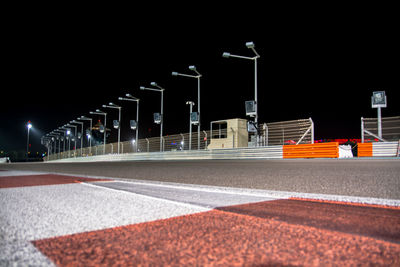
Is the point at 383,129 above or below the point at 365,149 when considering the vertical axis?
above

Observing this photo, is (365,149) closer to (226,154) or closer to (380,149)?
(380,149)

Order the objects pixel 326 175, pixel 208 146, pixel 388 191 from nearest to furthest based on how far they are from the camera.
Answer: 1. pixel 388 191
2. pixel 326 175
3. pixel 208 146

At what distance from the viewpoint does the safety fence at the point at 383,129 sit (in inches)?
598

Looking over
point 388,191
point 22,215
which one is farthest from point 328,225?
point 388,191

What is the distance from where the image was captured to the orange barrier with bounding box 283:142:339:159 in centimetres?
1452

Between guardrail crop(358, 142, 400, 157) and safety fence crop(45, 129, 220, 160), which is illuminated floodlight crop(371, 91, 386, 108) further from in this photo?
safety fence crop(45, 129, 220, 160)

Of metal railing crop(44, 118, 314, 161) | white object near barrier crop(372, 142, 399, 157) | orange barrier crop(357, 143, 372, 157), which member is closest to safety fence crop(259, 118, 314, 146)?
metal railing crop(44, 118, 314, 161)

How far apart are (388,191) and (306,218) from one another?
3.00 meters

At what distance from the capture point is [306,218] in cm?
243

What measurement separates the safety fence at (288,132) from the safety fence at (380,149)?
2.81 meters

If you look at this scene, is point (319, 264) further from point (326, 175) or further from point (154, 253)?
point (326, 175)

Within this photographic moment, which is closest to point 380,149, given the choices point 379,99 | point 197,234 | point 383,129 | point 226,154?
point 383,129

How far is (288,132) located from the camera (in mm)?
17656

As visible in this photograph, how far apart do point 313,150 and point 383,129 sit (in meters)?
4.29
